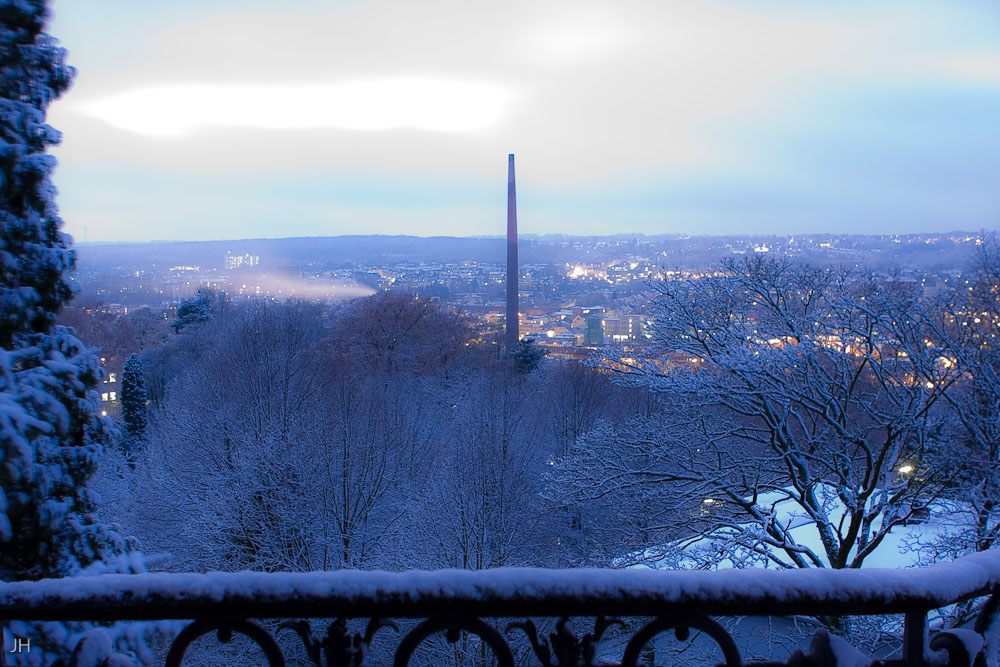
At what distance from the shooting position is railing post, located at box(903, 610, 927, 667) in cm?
136

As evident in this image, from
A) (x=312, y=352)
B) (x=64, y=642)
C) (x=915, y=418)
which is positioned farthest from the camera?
(x=312, y=352)

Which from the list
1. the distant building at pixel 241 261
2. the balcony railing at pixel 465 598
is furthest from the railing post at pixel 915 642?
the distant building at pixel 241 261

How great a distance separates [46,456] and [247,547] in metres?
Result: 9.04

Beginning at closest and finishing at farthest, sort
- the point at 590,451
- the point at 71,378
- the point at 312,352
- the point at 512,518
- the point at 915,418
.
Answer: the point at 71,378 < the point at 915,418 < the point at 590,451 < the point at 512,518 < the point at 312,352

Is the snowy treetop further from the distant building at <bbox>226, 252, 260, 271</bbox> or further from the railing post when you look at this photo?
the distant building at <bbox>226, 252, 260, 271</bbox>

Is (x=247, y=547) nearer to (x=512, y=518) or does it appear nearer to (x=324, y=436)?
(x=324, y=436)

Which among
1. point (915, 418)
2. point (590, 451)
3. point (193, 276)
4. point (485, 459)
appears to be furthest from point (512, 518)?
point (193, 276)

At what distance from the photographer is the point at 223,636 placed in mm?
1271

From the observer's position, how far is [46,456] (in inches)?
157

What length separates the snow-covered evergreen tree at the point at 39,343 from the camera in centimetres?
379

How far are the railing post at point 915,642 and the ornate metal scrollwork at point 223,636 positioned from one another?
4.52ft

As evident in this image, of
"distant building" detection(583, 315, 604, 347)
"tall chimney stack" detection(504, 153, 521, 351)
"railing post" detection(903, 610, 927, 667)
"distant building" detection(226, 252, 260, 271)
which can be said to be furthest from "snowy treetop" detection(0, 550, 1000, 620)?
"distant building" detection(226, 252, 260, 271)

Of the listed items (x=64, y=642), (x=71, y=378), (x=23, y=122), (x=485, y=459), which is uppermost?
(x=23, y=122)

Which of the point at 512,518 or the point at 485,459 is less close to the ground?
the point at 485,459
